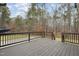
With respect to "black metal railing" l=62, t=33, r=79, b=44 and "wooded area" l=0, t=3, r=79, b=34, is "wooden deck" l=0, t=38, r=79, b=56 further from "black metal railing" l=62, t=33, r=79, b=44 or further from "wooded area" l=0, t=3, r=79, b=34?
"wooded area" l=0, t=3, r=79, b=34

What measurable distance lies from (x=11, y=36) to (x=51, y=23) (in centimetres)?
72

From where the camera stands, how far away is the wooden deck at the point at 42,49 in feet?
16.4

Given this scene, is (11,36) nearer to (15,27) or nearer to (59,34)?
(15,27)

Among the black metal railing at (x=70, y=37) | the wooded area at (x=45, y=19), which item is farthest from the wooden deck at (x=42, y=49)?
the wooded area at (x=45, y=19)

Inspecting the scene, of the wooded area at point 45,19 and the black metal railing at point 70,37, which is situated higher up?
the wooded area at point 45,19

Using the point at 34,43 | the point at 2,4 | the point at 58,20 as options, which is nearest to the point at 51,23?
the point at 58,20

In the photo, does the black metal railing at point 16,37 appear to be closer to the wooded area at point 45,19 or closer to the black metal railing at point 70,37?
the wooded area at point 45,19

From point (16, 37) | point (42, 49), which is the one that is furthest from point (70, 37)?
point (16, 37)

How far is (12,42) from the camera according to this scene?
5129 millimetres

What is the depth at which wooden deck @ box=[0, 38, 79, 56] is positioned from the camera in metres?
5.00

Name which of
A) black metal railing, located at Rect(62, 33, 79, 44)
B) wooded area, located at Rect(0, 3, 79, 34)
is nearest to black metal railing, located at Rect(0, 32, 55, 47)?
wooded area, located at Rect(0, 3, 79, 34)

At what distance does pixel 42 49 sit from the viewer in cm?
505

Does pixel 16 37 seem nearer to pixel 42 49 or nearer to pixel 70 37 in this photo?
pixel 42 49

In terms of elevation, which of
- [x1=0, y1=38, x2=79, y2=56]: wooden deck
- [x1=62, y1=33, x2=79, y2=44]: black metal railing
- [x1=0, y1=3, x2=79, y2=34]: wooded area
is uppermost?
[x1=0, y1=3, x2=79, y2=34]: wooded area
